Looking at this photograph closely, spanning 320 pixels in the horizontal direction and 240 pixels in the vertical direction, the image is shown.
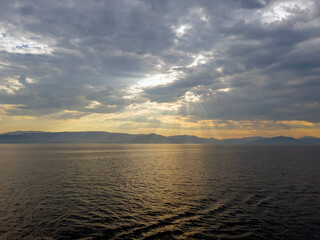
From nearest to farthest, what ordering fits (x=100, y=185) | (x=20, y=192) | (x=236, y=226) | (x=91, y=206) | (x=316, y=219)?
(x=236, y=226)
(x=316, y=219)
(x=91, y=206)
(x=20, y=192)
(x=100, y=185)

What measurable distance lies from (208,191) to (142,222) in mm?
19882

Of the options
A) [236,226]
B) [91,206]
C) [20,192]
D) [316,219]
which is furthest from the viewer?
[20,192]

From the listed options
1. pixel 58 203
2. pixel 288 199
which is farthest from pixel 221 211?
pixel 58 203

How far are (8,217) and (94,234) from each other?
13770mm

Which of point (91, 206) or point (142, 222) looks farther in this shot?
point (91, 206)

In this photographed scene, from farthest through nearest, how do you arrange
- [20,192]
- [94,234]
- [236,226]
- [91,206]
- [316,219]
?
1. [20,192]
2. [91,206]
3. [316,219]
4. [236,226]
5. [94,234]

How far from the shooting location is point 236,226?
2438 centimetres

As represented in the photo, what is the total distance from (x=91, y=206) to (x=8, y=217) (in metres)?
10.7

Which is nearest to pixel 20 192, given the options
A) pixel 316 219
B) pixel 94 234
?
pixel 94 234

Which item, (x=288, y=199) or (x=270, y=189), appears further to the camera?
(x=270, y=189)

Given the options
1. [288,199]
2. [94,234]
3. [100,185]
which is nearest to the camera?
[94,234]

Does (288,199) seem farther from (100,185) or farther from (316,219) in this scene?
(100,185)

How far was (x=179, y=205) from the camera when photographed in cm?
3206

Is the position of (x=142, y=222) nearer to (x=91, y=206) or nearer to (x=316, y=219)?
(x=91, y=206)
